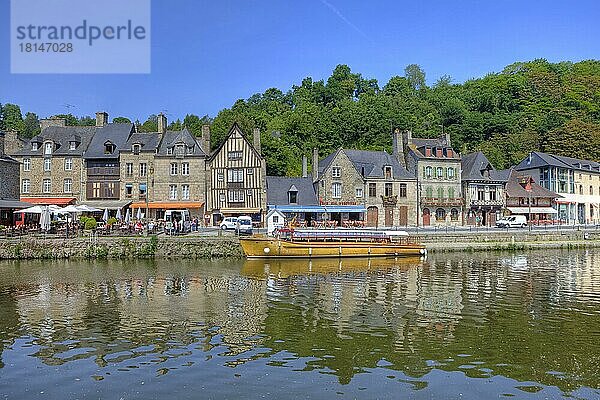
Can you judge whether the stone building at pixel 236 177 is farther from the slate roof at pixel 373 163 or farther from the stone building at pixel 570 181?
the stone building at pixel 570 181

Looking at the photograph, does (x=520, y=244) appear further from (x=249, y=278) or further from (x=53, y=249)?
(x=53, y=249)

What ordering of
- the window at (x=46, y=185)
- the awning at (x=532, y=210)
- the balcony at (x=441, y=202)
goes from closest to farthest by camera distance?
the window at (x=46, y=185), the balcony at (x=441, y=202), the awning at (x=532, y=210)

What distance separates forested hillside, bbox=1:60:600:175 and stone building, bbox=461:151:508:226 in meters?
12.8

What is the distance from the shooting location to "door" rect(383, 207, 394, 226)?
156 feet

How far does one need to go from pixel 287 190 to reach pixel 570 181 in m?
31.8

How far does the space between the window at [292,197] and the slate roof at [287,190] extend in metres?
0.21

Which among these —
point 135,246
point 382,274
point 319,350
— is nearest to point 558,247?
point 382,274

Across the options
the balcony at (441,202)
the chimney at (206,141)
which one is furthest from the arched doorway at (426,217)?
the chimney at (206,141)

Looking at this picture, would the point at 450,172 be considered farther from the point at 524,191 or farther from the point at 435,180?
the point at 524,191

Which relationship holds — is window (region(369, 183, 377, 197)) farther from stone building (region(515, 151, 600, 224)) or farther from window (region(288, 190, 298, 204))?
stone building (region(515, 151, 600, 224))

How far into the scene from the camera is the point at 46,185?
151 feet

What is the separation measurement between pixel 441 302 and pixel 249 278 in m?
8.89

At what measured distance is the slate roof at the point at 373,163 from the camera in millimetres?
47281

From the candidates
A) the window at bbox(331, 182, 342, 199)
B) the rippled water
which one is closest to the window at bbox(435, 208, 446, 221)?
the window at bbox(331, 182, 342, 199)
